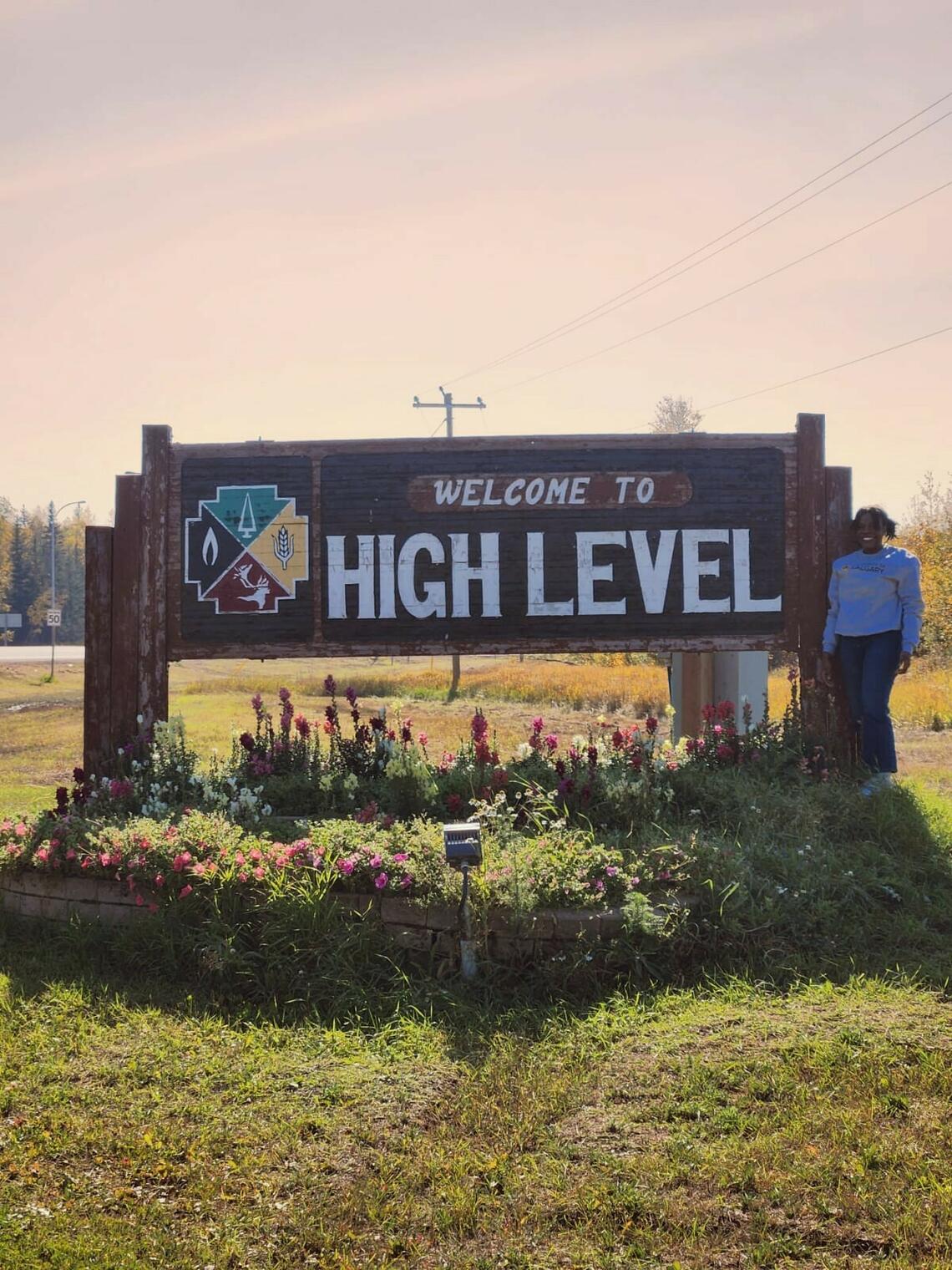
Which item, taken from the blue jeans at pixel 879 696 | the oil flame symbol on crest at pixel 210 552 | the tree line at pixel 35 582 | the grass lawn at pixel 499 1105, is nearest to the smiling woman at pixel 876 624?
the blue jeans at pixel 879 696

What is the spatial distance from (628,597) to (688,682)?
9.73 feet

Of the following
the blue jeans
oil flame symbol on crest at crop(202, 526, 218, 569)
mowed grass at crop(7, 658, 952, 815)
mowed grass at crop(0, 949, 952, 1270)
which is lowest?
mowed grass at crop(0, 949, 952, 1270)

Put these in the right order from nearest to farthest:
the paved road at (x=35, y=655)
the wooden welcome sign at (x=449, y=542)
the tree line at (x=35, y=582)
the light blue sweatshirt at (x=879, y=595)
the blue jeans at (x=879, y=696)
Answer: the light blue sweatshirt at (x=879, y=595)
the blue jeans at (x=879, y=696)
the wooden welcome sign at (x=449, y=542)
the paved road at (x=35, y=655)
the tree line at (x=35, y=582)

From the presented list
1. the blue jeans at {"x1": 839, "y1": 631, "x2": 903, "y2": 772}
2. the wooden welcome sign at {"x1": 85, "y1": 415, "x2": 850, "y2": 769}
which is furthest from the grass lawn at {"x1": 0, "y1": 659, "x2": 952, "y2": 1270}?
the wooden welcome sign at {"x1": 85, "y1": 415, "x2": 850, "y2": 769}

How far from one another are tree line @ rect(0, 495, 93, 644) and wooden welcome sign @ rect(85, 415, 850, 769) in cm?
8065

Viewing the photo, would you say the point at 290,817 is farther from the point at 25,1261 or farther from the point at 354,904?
the point at 25,1261

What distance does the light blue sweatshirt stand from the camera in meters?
7.73

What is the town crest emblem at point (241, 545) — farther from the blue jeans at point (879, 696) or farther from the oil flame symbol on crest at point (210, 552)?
the blue jeans at point (879, 696)

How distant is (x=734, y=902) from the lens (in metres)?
5.43

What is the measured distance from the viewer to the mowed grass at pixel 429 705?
1202 centimetres

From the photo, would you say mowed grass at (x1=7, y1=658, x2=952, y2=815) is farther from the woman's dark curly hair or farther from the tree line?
the tree line

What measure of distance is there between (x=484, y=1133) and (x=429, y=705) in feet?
55.2

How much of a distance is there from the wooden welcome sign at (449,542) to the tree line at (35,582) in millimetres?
80645

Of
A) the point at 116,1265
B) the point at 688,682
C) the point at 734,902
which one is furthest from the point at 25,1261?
the point at 688,682
